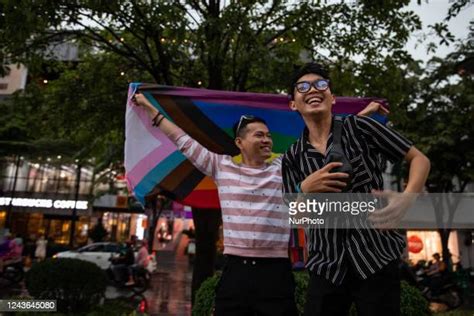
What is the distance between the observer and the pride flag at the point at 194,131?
3492mm

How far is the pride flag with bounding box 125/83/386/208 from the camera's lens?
3.49 meters

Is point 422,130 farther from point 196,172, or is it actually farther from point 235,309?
point 235,309

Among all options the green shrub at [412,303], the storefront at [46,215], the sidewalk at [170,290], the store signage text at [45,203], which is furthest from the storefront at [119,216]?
the green shrub at [412,303]

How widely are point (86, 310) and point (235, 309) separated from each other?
5.81 meters

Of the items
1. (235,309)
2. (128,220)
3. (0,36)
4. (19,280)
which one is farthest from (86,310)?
(128,220)

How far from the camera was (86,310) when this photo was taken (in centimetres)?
729

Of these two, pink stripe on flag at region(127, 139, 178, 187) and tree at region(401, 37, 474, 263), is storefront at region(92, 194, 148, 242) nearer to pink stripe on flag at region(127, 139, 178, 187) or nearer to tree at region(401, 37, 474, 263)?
tree at region(401, 37, 474, 263)

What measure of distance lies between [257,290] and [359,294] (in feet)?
2.54

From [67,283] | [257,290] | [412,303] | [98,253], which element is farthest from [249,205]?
[98,253]

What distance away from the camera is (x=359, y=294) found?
185 centimetres

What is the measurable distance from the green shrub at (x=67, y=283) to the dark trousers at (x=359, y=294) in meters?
6.33

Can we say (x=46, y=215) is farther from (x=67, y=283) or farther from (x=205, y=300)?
(x=205, y=300)

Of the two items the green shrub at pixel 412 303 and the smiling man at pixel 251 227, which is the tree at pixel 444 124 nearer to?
the green shrub at pixel 412 303

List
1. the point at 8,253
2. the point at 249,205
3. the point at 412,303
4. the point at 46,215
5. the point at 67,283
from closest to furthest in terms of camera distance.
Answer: the point at 249,205 < the point at 412,303 < the point at 67,283 < the point at 8,253 < the point at 46,215
